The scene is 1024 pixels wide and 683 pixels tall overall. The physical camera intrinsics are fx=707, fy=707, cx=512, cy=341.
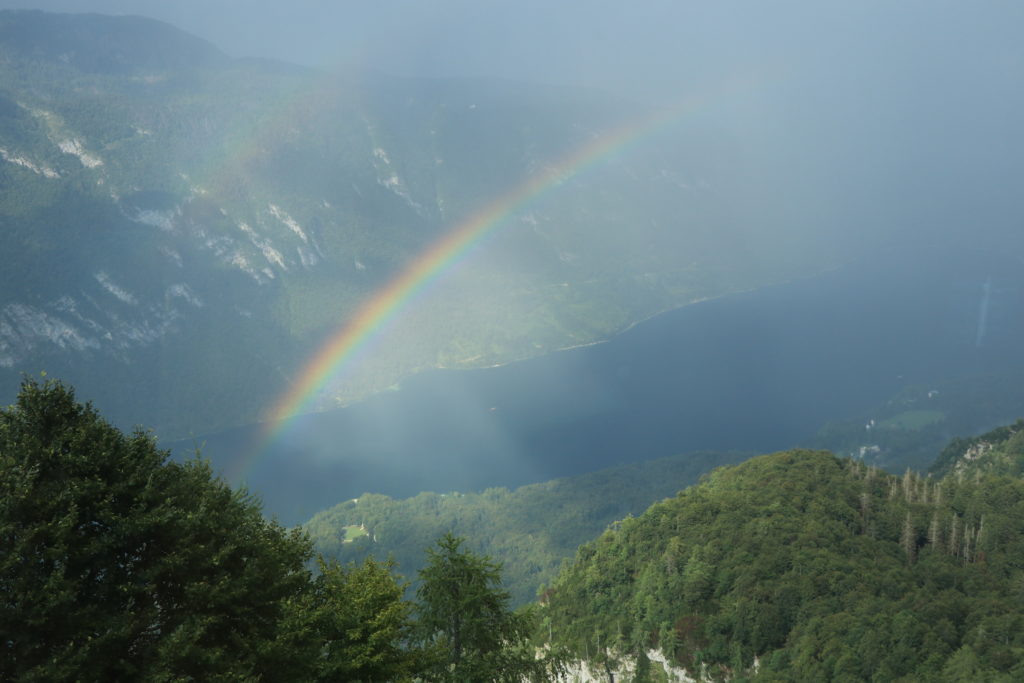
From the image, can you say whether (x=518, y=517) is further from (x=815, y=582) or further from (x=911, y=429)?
(x=911, y=429)

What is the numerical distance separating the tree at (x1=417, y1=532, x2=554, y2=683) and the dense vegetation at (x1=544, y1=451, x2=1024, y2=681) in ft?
116

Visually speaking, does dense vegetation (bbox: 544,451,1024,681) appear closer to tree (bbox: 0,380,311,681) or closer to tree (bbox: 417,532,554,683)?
tree (bbox: 417,532,554,683)

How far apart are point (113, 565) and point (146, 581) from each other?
2.79 feet

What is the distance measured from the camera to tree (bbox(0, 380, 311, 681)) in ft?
50.0

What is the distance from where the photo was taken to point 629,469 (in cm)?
17962

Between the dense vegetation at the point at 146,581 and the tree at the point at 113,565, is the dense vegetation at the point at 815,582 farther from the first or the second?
the tree at the point at 113,565

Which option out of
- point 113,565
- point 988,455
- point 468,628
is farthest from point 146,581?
point 988,455

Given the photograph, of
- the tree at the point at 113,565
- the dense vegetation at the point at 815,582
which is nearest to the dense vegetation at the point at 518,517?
the dense vegetation at the point at 815,582

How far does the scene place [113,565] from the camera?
16844mm

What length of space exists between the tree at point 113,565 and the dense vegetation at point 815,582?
147ft

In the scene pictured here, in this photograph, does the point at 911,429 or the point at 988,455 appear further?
the point at 911,429

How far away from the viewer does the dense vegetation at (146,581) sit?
604 inches

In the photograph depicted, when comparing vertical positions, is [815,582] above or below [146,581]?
above

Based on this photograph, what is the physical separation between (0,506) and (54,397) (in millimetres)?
3016
